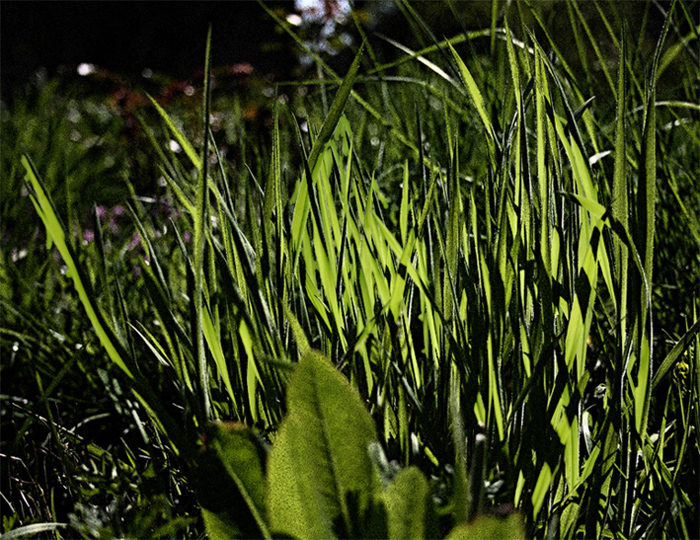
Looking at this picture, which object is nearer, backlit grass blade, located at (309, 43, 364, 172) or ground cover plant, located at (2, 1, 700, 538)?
ground cover plant, located at (2, 1, 700, 538)

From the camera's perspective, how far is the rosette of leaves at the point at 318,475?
0.42 meters

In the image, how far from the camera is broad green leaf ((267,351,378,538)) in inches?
16.6

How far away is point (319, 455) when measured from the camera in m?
0.44

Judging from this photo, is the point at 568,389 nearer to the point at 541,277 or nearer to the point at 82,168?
the point at 541,277

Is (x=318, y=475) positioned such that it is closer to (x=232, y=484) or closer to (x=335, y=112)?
(x=232, y=484)

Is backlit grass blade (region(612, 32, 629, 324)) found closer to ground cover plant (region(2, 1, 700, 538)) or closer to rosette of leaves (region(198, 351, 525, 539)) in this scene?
ground cover plant (region(2, 1, 700, 538))

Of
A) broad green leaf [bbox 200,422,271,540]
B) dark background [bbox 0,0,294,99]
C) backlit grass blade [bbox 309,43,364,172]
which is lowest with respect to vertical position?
broad green leaf [bbox 200,422,271,540]

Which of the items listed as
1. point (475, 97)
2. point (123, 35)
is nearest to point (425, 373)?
point (475, 97)

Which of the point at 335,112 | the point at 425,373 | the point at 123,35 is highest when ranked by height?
the point at 123,35

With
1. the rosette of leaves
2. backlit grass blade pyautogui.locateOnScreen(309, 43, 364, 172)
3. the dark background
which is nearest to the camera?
the rosette of leaves

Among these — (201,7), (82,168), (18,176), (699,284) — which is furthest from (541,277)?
(201,7)

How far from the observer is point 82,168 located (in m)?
2.68

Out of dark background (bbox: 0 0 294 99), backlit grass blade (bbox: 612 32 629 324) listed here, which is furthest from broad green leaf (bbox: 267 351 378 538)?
dark background (bbox: 0 0 294 99)

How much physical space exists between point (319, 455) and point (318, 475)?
1cm
